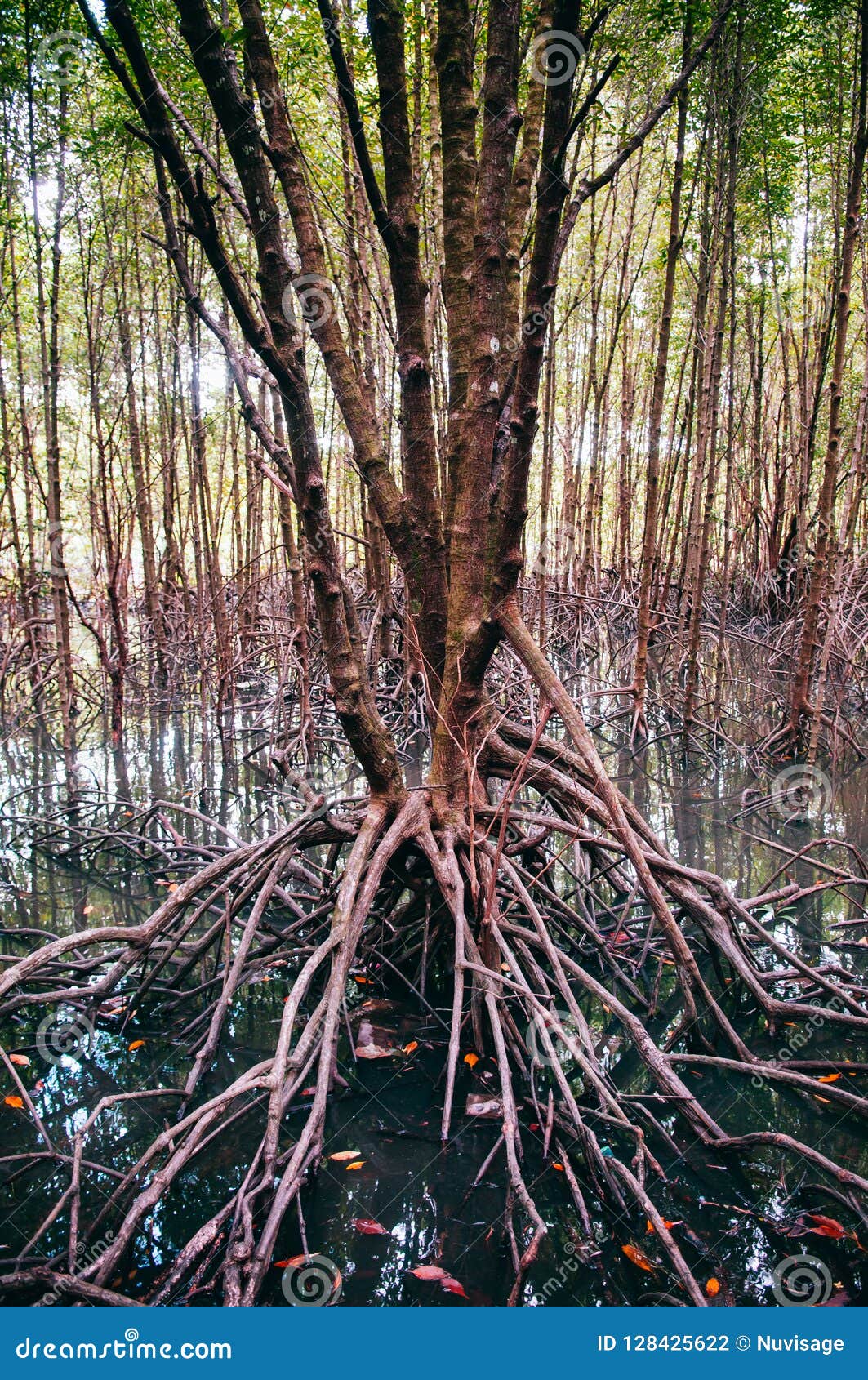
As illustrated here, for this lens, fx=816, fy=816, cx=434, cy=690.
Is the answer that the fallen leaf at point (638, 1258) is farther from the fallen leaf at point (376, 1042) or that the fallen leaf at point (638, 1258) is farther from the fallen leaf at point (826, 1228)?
the fallen leaf at point (376, 1042)

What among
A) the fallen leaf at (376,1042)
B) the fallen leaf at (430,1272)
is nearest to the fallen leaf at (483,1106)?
the fallen leaf at (376,1042)

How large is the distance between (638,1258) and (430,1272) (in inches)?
18.2

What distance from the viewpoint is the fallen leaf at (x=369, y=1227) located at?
1.93 meters

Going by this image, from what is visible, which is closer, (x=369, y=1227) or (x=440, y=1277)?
(x=440, y=1277)

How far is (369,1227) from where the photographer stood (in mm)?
1945

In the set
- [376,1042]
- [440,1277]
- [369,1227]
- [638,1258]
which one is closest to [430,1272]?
[440,1277]

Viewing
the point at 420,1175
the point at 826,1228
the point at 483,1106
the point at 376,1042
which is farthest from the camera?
the point at 376,1042

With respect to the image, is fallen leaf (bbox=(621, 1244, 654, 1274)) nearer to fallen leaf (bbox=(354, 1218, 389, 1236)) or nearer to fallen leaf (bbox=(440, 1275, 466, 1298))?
fallen leaf (bbox=(440, 1275, 466, 1298))

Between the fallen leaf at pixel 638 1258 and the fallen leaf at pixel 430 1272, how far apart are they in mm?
402

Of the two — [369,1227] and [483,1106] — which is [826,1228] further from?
[369,1227]

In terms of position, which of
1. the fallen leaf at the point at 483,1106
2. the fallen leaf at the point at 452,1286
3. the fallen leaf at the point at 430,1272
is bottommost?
the fallen leaf at the point at 430,1272

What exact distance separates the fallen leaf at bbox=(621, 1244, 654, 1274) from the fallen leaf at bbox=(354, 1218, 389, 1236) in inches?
21.7

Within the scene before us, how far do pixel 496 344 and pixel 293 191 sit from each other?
74cm

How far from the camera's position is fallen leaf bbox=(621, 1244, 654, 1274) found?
179cm
